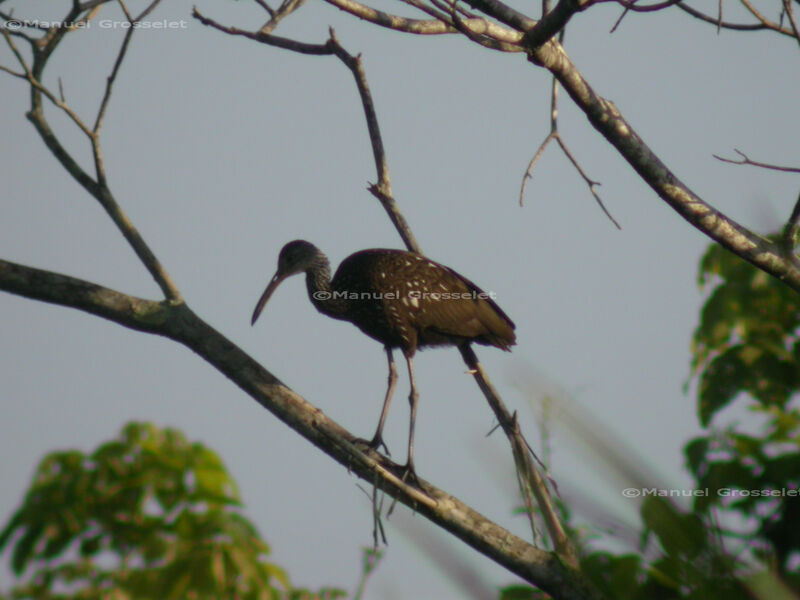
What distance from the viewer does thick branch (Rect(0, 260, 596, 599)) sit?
3.59 metres

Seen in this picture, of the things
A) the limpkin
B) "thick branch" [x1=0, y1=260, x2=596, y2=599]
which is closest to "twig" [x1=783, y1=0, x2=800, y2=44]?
"thick branch" [x1=0, y1=260, x2=596, y2=599]

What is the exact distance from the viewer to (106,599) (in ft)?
12.3

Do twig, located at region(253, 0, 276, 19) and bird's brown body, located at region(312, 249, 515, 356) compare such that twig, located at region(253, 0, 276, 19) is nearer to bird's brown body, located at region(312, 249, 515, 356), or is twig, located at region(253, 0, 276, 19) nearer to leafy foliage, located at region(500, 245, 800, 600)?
bird's brown body, located at region(312, 249, 515, 356)

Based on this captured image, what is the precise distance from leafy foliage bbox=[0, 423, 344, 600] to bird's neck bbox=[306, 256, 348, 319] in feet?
6.08

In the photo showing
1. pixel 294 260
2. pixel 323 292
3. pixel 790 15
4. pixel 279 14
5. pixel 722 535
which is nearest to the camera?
pixel 722 535

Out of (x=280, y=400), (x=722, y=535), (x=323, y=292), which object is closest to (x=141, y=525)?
(x=280, y=400)

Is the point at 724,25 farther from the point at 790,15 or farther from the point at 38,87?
the point at 38,87

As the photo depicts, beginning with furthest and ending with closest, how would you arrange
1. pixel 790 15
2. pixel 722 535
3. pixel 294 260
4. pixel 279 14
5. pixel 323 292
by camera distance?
pixel 294 260, pixel 323 292, pixel 279 14, pixel 790 15, pixel 722 535

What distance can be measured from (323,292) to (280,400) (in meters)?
2.53

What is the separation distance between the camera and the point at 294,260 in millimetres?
6637

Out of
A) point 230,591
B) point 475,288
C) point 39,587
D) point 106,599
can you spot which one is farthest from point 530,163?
point 39,587

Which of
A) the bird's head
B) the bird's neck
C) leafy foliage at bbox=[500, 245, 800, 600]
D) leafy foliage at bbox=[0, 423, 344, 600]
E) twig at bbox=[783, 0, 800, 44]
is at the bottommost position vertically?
leafy foliage at bbox=[500, 245, 800, 600]

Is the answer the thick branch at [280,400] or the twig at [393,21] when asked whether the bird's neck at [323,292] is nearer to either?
the thick branch at [280,400]

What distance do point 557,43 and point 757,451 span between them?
8.77 ft
